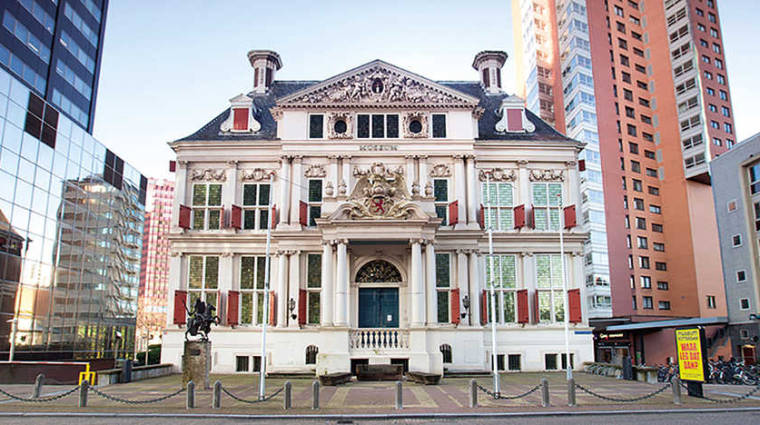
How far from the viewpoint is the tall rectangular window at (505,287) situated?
30983 mm

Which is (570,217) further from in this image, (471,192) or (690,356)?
(690,356)

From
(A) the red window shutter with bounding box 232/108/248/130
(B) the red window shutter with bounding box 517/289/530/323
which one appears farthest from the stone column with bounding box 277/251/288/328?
(B) the red window shutter with bounding box 517/289/530/323

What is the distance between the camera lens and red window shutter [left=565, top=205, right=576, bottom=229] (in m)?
31.7

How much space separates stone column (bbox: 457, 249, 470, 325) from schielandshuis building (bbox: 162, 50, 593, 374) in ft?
0.18

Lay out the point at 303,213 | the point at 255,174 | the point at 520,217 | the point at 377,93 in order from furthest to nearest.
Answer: the point at 255,174
the point at 377,93
the point at 520,217
the point at 303,213

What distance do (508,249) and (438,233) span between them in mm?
4432

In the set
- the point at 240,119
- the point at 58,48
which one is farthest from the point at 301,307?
the point at 58,48

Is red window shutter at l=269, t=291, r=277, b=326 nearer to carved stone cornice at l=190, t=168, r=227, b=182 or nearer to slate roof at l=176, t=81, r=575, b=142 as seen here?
carved stone cornice at l=190, t=168, r=227, b=182

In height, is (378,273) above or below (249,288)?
above

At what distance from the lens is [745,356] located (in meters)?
39.3

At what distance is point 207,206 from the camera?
1273 inches

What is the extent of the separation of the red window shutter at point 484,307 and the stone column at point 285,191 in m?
11.5

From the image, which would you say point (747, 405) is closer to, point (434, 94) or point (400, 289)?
point (400, 289)

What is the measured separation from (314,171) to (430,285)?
31.7 feet
